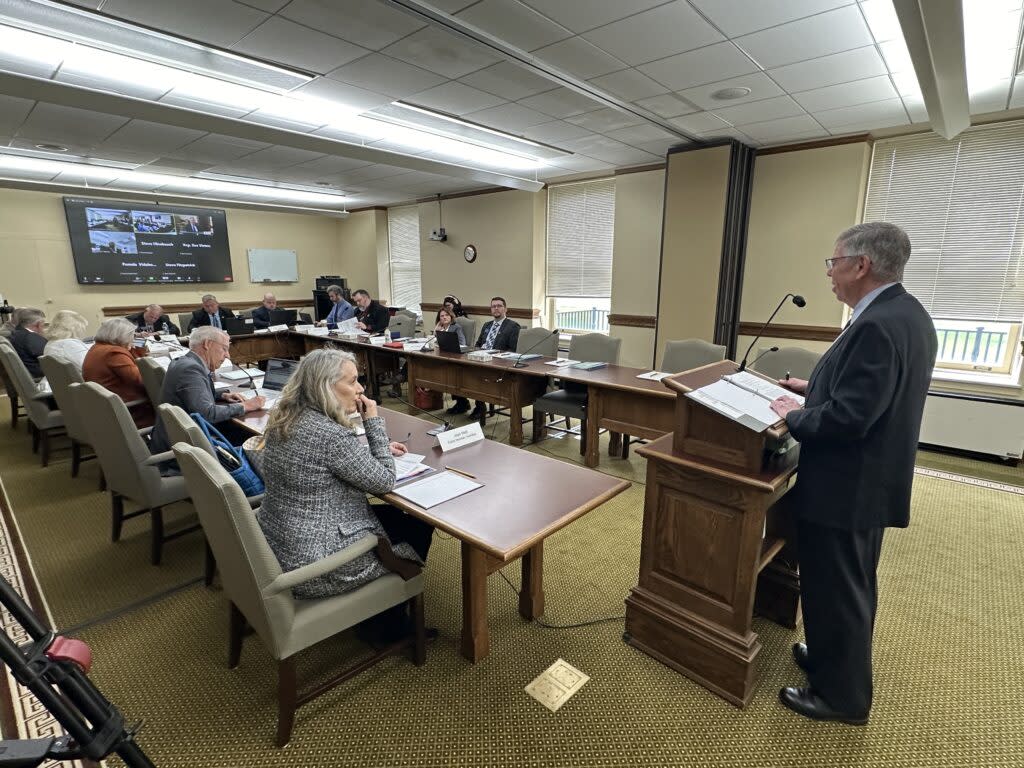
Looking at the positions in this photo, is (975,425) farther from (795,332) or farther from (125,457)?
(125,457)

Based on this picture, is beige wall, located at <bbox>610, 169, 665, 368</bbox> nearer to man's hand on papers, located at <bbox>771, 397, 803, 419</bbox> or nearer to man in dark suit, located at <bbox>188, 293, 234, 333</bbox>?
man's hand on papers, located at <bbox>771, 397, 803, 419</bbox>

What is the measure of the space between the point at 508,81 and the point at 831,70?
2.04 meters

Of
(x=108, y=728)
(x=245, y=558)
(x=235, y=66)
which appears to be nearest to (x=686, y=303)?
(x=235, y=66)

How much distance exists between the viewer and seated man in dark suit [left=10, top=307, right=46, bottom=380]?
4.38m

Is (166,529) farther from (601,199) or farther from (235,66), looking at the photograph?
(601,199)

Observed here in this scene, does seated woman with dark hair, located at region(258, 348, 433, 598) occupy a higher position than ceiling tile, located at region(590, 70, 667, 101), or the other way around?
ceiling tile, located at region(590, 70, 667, 101)

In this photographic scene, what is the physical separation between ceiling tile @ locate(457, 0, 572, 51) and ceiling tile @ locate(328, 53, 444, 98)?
0.68m

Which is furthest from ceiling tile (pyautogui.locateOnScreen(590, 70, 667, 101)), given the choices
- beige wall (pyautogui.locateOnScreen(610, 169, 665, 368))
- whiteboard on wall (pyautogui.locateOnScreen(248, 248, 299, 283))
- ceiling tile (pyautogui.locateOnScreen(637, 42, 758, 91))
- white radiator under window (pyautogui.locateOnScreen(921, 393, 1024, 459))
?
whiteboard on wall (pyautogui.locateOnScreen(248, 248, 299, 283))

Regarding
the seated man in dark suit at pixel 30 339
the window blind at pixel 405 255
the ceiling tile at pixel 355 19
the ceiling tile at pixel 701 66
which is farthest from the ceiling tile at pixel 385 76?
the window blind at pixel 405 255

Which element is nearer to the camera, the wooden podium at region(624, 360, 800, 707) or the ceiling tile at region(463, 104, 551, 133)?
the wooden podium at region(624, 360, 800, 707)

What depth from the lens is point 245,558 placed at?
1.43 metres

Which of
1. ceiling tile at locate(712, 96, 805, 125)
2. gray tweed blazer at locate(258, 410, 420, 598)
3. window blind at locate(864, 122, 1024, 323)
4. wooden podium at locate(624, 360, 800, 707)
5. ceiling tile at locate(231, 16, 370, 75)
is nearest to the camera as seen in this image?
gray tweed blazer at locate(258, 410, 420, 598)

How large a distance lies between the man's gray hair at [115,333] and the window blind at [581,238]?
16.6 feet

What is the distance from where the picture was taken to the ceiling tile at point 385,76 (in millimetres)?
3101
